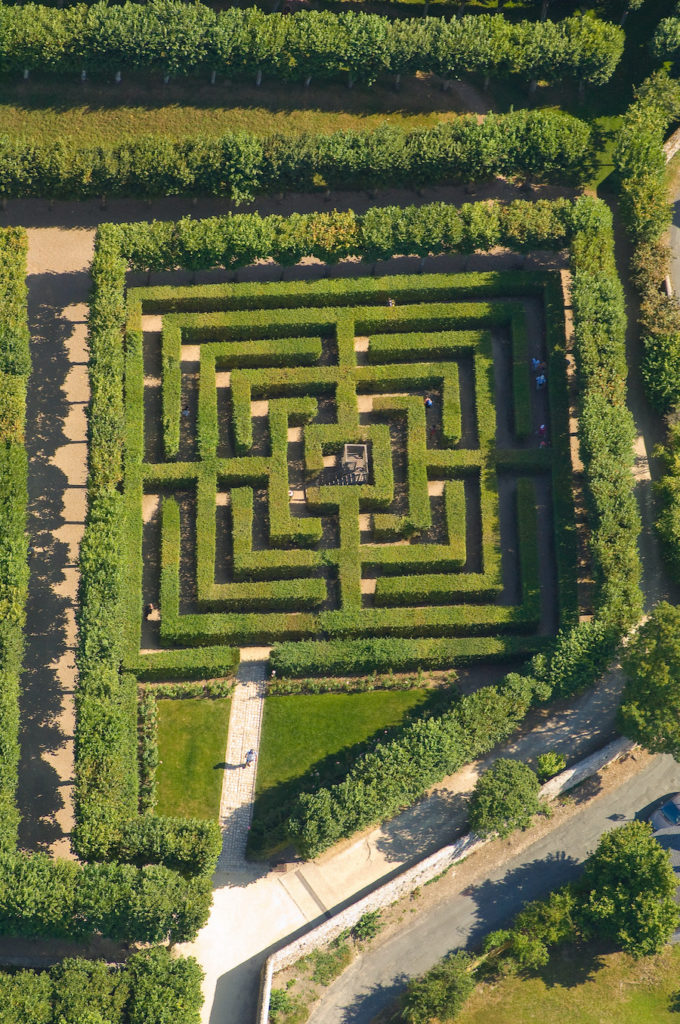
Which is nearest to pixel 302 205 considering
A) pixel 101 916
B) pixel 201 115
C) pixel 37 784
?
pixel 201 115

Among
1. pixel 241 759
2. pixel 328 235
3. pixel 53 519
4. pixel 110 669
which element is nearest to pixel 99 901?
pixel 241 759

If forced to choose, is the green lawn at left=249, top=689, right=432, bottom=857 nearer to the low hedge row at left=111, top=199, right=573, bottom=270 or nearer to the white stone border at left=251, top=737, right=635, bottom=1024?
the white stone border at left=251, top=737, right=635, bottom=1024

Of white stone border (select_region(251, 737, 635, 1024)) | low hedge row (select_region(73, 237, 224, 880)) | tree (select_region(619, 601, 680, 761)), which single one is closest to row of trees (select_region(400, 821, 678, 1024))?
white stone border (select_region(251, 737, 635, 1024))

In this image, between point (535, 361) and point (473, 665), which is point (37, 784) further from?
point (535, 361)

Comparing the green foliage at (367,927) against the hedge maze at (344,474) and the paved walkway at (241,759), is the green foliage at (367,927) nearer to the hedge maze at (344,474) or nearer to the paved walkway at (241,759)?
the paved walkway at (241,759)

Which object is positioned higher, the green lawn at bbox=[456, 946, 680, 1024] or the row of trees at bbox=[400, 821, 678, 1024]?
the row of trees at bbox=[400, 821, 678, 1024]

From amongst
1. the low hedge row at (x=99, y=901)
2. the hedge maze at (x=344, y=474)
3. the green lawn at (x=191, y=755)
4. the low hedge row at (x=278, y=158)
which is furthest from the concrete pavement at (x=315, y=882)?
the low hedge row at (x=278, y=158)

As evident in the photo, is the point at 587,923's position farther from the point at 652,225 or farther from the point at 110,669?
the point at 652,225
